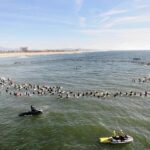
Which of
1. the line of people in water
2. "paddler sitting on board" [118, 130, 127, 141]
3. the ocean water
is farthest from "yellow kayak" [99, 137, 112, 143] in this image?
the line of people in water

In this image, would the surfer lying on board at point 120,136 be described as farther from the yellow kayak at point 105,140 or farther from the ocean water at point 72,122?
the ocean water at point 72,122

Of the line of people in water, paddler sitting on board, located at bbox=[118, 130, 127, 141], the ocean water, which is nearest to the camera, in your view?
the ocean water

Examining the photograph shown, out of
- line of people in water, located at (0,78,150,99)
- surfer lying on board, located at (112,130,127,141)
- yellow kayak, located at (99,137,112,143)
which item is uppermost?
line of people in water, located at (0,78,150,99)

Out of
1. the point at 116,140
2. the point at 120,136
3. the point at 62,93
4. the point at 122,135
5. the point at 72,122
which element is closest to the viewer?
the point at 116,140

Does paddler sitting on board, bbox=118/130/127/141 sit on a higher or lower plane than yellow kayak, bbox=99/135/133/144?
higher

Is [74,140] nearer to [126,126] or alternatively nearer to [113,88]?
[126,126]

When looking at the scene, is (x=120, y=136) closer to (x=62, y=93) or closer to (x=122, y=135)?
(x=122, y=135)

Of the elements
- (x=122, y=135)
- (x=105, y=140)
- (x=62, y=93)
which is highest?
(x=62, y=93)

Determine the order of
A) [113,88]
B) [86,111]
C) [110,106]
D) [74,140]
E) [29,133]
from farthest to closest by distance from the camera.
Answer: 1. [113,88]
2. [110,106]
3. [86,111]
4. [29,133]
5. [74,140]

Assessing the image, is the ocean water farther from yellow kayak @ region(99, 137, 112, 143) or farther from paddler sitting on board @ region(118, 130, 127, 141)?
paddler sitting on board @ region(118, 130, 127, 141)

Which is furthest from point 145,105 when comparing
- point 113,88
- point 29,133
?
point 29,133

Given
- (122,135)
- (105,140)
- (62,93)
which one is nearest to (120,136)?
(122,135)
